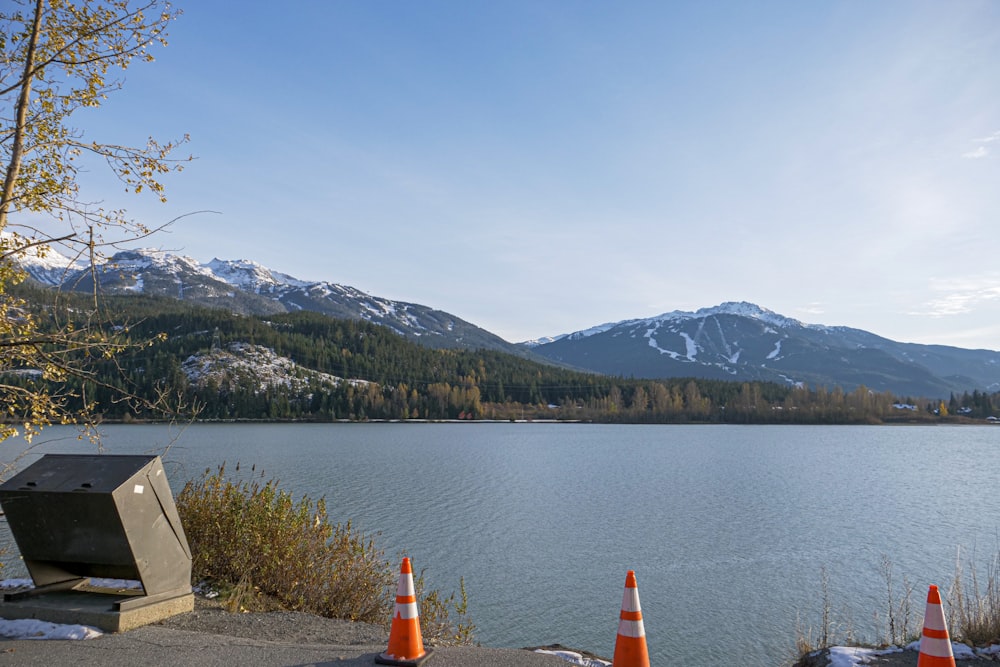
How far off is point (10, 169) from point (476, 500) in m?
27.8

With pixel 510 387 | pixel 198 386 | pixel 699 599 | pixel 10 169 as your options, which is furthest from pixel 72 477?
pixel 510 387

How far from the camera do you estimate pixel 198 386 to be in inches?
5871

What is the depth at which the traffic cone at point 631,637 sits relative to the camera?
5891 millimetres

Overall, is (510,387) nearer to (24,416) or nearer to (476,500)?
(476,500)

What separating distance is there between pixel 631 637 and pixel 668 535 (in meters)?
20.4

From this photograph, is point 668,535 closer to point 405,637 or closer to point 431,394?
point 405,637

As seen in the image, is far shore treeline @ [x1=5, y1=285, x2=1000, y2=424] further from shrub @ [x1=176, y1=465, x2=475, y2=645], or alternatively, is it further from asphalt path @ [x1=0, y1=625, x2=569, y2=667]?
asphalt path @ [x1=0, y1=625, x2=569, y2=667]

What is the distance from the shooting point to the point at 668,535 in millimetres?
24969

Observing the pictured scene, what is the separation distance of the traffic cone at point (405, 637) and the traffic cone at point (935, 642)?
438cm

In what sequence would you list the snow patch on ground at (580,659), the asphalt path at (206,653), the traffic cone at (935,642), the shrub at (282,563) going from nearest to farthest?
the traffic cone at (935,642), the asphalt path at (206,653), the snow patch on ground at (580,659), the shrub at (282,563)

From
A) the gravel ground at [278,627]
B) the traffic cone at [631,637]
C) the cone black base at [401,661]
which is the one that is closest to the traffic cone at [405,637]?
the cone black base at [401,661]

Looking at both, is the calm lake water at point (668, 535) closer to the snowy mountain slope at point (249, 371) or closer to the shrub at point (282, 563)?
the shrub at point (282, 563)

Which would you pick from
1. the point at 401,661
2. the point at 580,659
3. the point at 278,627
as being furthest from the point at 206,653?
the point at 580,659

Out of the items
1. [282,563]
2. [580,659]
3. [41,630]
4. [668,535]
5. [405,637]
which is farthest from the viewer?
[668,535]
